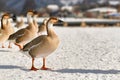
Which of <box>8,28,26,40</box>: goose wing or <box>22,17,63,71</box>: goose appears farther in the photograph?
<box>8,28,26,40</box>: goose wing

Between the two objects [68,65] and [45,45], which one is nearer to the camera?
[45,45]

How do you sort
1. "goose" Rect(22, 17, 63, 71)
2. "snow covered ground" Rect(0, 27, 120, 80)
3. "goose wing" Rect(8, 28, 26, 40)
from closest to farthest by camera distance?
1. "snow covered ground" Rect(0, 27, 120, 80)
2. "goose" Rect(22, 17, 63, 71)
3. "goose wing" Rect(8, 28, 26, 40)

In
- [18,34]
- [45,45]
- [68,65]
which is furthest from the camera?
[18,34]

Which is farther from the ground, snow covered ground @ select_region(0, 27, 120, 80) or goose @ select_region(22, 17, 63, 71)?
goose @ select_region(22, 17, 63, 71)

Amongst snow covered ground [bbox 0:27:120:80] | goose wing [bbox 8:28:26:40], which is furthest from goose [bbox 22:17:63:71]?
goose wing [bbox 8:28:26:40]

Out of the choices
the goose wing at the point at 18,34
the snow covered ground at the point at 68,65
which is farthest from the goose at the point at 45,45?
the goose wing at the point at 18,34

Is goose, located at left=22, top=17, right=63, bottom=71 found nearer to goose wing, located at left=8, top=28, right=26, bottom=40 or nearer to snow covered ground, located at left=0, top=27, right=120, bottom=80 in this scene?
snow covered ground, located at left=0, top=27, right=120, bottom=80

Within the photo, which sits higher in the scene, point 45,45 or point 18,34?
point 45,45

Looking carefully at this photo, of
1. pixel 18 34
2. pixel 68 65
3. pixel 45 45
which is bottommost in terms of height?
pixel 68 65

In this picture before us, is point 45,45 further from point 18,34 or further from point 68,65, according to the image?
point 18,34

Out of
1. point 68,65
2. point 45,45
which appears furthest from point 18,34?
point 45,45

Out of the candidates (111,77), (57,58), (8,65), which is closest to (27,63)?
(8,65)

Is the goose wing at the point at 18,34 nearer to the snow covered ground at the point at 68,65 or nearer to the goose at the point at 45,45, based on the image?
the snow covered ground at the point at 68,65

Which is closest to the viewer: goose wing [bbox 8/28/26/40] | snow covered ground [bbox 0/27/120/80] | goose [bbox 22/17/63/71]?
snow covered ground [bbox 0/27/120/80]
